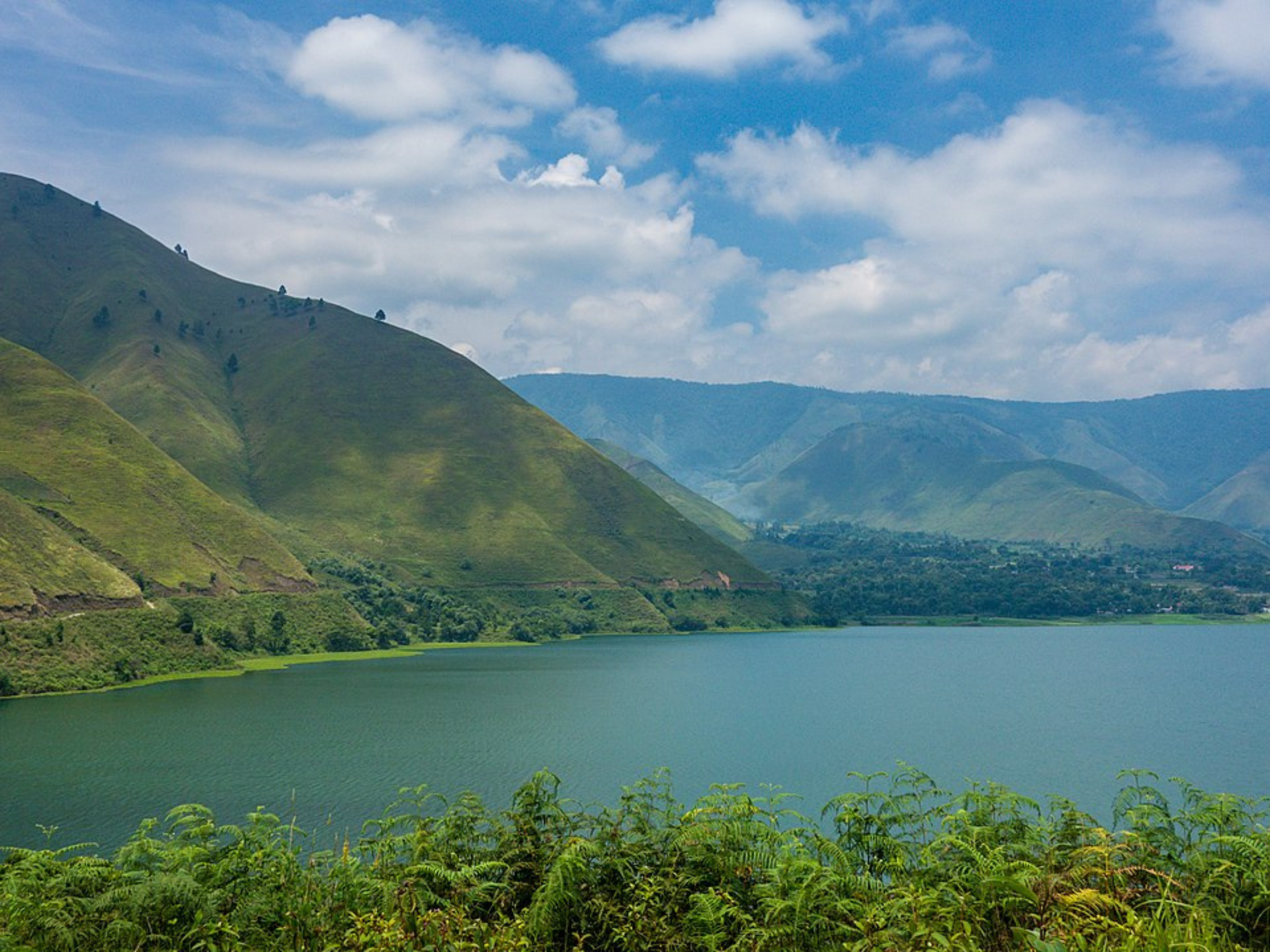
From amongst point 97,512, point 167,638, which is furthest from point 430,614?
point 167,638

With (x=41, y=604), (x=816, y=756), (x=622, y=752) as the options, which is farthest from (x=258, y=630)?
(x=816, y=756)

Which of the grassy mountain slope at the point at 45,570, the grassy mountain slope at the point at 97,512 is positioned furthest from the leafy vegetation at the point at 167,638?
the grassy mountain slope at the point at 97,512

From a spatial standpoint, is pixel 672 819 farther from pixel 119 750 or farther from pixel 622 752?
pixel 119 750

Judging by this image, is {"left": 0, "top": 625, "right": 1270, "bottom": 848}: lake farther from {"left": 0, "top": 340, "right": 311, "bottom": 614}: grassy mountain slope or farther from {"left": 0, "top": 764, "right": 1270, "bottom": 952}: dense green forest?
{"left": 0, "top": 340, "right": 311, "bottom": 614}: grassy mountain slope

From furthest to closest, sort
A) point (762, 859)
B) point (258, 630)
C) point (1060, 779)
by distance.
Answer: point (258, 630), point (1060, 779), point (762, 859)

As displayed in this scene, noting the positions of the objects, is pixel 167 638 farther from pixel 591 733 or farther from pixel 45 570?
pixel 591 733

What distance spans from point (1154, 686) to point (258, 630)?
11436cm

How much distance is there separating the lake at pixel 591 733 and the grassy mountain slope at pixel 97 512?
1922 centimetres

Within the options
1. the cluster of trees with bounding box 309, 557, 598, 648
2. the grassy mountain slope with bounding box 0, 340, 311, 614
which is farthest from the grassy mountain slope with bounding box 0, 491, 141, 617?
the cluster of trees with bounding box 309, 557, 598, 648

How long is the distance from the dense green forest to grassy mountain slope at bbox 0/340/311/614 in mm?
96631

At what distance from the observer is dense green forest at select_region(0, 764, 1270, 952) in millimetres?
11938

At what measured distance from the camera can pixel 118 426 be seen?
145500mm

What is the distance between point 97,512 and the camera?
409 ft

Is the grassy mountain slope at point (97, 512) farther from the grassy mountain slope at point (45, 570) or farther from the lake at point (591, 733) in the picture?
the lake at point (591, 733)
